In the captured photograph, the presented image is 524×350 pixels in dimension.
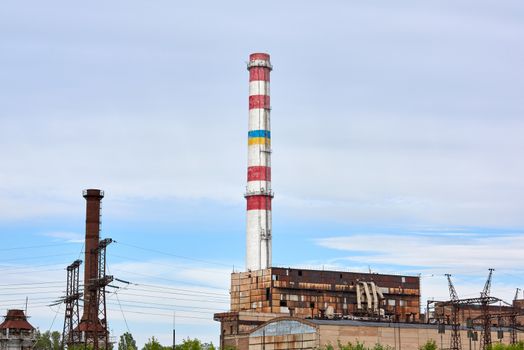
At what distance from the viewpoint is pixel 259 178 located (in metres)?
129

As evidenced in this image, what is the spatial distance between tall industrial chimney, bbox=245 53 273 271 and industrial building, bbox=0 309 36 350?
32.8 m

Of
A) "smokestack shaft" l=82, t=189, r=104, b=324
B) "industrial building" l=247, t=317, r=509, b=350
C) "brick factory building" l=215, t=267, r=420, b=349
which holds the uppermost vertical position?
"smokestack shaft" l=82, t=189, r=104, b=324

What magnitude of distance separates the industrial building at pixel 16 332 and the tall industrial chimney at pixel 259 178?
32.8 meters

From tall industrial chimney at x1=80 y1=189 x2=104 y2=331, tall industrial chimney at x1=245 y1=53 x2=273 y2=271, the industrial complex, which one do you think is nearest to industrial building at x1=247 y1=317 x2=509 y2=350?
the industrial complex

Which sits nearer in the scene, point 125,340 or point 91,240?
point 91,240

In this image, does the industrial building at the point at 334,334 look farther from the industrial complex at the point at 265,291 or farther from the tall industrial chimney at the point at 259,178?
the tall industrial chimney at the point at 259,178

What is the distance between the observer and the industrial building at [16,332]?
428 feet

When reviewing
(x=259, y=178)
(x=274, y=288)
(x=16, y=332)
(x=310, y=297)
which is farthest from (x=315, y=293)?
(x=16, y=332)

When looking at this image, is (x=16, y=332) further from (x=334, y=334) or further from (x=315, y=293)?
(x=334, y=334)

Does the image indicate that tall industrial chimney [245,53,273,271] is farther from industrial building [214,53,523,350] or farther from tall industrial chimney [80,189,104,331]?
tall industrial chimney [80,189,104,331]

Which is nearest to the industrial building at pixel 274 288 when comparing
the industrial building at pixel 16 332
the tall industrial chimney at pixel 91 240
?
the tall industrial chimney at pixel 91 240

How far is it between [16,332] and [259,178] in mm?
40847

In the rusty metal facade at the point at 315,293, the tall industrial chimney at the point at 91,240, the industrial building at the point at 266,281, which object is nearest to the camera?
the tall industrial chimney at the point at 91,240

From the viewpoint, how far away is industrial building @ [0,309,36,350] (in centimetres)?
13050
